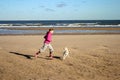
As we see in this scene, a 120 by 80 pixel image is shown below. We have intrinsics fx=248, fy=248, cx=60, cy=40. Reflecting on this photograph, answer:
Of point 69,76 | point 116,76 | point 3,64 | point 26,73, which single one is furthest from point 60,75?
point 3,64

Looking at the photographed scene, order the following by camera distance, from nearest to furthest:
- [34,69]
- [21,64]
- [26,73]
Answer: [26,73], [34,69], [21,64]

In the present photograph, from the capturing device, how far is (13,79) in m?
8.66

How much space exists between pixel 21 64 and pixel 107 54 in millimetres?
5077

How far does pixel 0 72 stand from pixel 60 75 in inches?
92.2

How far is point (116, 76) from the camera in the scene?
9.02 metres

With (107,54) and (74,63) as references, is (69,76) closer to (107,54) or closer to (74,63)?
(74,63)

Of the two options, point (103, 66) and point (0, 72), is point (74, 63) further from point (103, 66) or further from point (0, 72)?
point (0, 72)

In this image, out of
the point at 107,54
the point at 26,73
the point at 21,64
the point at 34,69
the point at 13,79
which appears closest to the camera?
the point at 13,79

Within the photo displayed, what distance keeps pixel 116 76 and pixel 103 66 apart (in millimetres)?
1707

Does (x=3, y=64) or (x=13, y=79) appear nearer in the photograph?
(x=13, y=79)

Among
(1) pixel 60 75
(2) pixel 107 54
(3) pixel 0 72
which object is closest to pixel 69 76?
(1) pixel 60 75

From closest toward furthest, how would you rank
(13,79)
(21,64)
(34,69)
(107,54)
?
(13,79) → (34,69) → (21,64) → (107,54)

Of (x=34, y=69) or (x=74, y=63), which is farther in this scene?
(x=74, y=63)

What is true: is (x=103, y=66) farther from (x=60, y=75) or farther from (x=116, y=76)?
(x=60, y=75)
